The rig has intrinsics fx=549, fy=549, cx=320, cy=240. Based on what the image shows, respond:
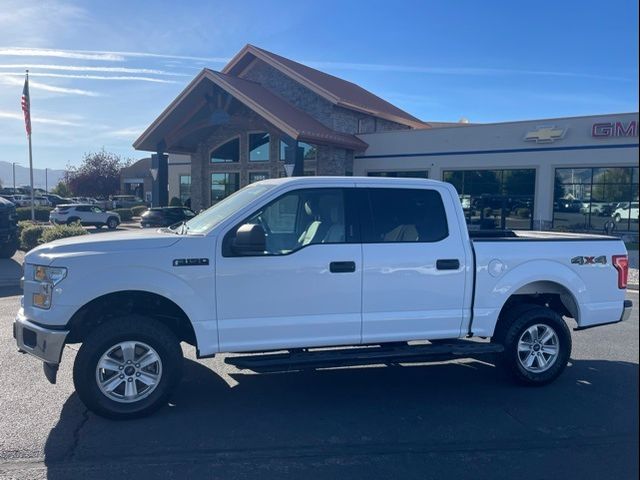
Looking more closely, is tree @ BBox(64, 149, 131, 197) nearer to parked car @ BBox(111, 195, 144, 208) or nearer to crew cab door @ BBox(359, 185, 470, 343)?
parked car @ BBox(111, 195, 144, 208)

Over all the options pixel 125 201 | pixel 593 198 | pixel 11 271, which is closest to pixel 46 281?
pixel 11 271

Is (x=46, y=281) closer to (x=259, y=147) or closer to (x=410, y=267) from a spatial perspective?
(x=410, y=267)

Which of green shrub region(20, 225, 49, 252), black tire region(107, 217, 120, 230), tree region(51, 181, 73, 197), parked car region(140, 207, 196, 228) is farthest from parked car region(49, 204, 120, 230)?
tree region(51, 181, 73, 197)

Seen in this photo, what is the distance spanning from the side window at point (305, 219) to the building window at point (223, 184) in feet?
77.9

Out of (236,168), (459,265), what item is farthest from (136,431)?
(236,168)

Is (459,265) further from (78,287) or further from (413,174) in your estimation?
(413,174)

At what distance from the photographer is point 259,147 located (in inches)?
1099

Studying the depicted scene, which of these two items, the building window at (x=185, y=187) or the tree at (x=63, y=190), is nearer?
the building window at (x=185, y=187)

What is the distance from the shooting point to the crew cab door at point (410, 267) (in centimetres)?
495

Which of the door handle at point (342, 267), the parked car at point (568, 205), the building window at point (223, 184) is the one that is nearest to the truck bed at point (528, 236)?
the door handle at point (342, 267)

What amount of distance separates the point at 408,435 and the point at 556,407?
1590 millimetres

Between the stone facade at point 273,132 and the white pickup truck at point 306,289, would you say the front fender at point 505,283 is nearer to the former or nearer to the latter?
the white pickup truck at point 306,289

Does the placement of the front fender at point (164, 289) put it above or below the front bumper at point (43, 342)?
above

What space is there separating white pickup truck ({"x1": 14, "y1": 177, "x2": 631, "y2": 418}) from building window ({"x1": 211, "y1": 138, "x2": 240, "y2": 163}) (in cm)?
Answer: 2369
